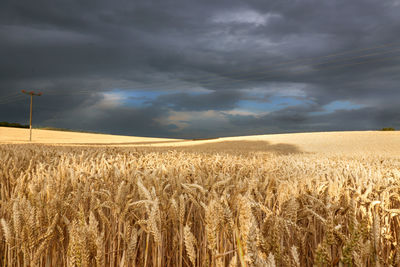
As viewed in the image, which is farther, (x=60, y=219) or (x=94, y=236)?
(x=60, y=219)

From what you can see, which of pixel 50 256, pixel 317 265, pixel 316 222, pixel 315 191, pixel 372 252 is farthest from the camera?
pixel 315 191

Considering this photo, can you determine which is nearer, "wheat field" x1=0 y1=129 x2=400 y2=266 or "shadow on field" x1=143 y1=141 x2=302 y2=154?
"wheat field" x1=0 y1=129 x2=400 y2=266

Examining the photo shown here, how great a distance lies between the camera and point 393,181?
3566mm

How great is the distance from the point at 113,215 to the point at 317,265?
1.54m

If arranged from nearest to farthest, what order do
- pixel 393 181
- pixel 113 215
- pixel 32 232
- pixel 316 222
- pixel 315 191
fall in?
pixel 32 232 → pixel 113 215 → pixel 316 222 → pixel 315 191 → pixel 393 181

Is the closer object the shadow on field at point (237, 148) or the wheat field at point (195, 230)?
the wheat field at point (195, 230)

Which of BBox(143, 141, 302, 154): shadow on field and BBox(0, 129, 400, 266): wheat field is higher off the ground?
BBox(143, 141, 302, 154): shadow on field

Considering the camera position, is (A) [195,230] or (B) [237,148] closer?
(A) [195,230]

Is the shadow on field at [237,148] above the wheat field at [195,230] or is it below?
above

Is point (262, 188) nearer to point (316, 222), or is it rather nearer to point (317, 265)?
point (316, 222)

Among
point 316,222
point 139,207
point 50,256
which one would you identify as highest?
point 139,207

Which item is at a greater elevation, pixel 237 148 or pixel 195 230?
pixel 237 148

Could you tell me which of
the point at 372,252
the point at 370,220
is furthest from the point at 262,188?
the point at 372,252

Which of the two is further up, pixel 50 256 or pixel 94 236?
pixel 94 236
